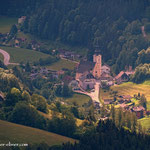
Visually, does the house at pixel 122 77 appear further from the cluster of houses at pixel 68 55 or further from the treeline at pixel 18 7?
the treeline at pixel 18 7

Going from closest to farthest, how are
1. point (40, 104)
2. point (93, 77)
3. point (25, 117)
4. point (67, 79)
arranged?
point (25, 117) < point (40, 104) < point (67, 79) < point (93, 77)

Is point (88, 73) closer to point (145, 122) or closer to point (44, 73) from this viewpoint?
point (44, 73)

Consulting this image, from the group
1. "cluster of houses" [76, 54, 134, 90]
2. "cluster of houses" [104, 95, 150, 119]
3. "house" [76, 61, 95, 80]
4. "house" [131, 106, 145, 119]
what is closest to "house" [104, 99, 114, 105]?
"cluster of houses" [104, 95, 150, 119]

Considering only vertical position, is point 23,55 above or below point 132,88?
above

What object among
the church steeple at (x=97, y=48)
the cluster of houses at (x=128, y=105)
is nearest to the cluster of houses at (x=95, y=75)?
the church steeple at (x=97, y=48)

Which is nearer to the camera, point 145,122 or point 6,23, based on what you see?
point 145,122

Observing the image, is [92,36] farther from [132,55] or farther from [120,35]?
[132,55]

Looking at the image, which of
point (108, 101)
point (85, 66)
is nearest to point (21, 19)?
point (85, 66)

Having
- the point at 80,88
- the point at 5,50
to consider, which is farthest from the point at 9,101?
the point at 5,50
